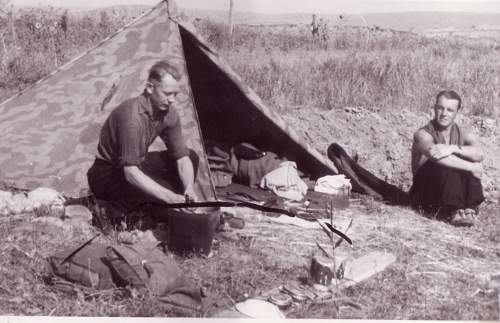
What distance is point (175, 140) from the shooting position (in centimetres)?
424

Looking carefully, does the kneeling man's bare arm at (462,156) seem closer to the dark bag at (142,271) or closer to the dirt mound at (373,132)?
the dirt mound at (373,132)

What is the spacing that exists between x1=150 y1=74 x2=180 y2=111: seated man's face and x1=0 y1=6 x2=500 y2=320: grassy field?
92 centimetres

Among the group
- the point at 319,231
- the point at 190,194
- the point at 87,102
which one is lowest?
the point at 319,231

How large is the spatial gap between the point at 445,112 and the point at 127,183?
2285 mm

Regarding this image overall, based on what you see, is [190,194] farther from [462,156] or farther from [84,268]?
[462,156]

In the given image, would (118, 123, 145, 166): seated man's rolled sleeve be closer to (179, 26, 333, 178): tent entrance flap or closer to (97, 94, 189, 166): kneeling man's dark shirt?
(97, 94, 189, 166): kneeling man's dark shirt

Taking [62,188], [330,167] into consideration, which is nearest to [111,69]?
[62,188]

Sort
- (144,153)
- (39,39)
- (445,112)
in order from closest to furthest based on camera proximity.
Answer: (144,153) → (445,112) → (39,39)

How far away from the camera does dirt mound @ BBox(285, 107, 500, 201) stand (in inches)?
217

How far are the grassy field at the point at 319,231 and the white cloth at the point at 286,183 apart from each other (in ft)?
1.24

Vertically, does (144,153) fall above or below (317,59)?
below

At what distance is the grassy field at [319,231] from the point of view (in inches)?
133

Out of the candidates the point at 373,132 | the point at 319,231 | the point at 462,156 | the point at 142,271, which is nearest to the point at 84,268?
the point at 142,271

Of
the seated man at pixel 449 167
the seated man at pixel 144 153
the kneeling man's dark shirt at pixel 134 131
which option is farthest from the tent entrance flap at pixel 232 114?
the seated man at pixel 449 167
